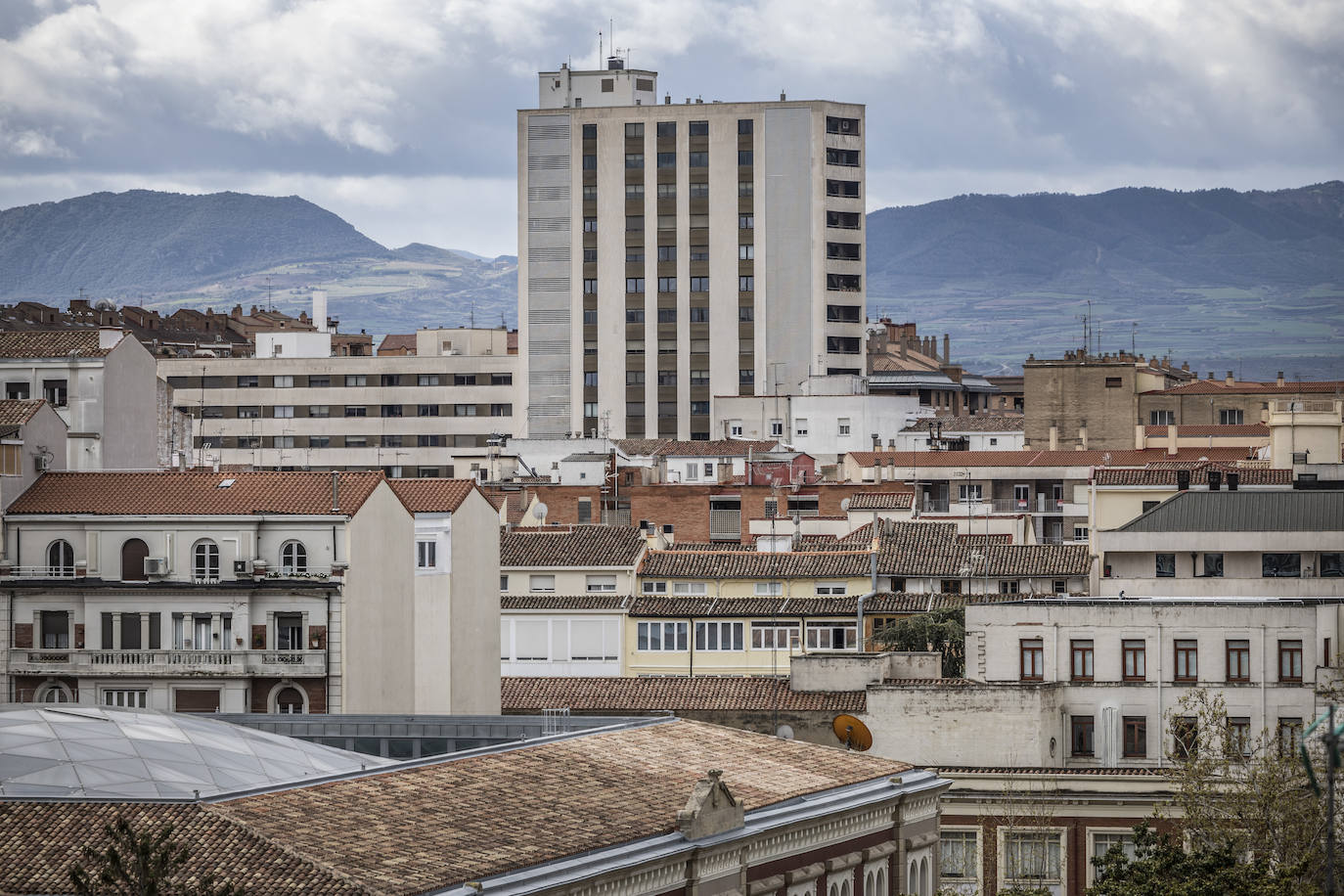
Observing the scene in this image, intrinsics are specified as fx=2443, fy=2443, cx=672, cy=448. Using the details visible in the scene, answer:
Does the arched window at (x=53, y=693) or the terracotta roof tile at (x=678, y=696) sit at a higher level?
the arched window at (x=53, y=693)

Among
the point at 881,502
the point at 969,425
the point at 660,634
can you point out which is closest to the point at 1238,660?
the point at 660,634

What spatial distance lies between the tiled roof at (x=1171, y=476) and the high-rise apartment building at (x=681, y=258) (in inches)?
3147

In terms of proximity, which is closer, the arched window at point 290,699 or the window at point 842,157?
the arched window at point 290,699

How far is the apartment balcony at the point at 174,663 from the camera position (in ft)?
230

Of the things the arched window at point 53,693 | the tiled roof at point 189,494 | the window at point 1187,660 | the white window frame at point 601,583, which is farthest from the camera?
the white window frame at point 601,583

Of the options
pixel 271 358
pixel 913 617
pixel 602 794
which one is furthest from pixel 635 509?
pixel 602 794

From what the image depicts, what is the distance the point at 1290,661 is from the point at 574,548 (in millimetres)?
39084

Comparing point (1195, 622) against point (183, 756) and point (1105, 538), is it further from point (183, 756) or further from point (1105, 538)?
point (183, 756)

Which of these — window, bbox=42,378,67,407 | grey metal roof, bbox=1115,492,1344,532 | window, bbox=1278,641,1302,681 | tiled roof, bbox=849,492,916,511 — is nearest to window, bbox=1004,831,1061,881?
window, bbox=1278,641,1302,681

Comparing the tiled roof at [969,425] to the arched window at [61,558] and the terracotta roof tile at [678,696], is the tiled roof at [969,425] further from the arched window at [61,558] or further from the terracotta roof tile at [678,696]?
A: the arched window at [61,558]

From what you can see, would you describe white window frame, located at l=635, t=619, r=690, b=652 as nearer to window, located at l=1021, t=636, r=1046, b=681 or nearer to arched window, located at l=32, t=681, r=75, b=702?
window, located at l=1021, t=636, r=1046, b=681

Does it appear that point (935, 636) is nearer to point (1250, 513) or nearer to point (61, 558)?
point (1250, 513)

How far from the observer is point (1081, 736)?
69812 millimetres

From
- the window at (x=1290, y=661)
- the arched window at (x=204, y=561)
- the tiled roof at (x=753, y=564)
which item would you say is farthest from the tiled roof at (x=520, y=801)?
the tiled roof at (x=753, y=564)
